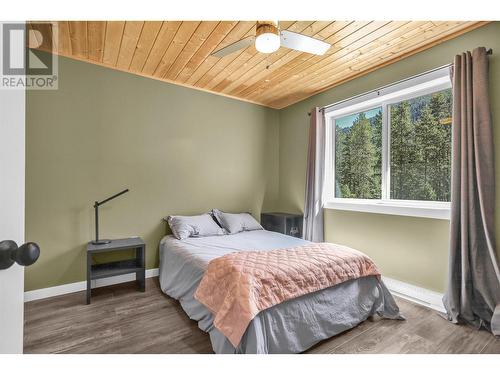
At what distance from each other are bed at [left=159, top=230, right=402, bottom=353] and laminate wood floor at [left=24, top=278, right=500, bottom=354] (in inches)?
3.8

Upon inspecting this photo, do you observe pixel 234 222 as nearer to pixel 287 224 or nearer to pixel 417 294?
pixel 287 224

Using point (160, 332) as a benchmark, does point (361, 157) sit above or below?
above

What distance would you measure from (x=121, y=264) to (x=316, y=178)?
2627 mm

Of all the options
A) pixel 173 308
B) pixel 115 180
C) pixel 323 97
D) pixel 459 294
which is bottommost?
pixel 173 308

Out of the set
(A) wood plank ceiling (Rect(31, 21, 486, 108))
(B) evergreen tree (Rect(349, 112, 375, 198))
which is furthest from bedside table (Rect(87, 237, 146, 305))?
(B) evergreen tree (Rect(349, 112, 375, 198))

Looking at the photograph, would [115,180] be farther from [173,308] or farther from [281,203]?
[281,203]

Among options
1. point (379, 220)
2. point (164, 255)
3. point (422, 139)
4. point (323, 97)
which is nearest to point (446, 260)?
point (379, 220)

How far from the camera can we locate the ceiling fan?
1692mm

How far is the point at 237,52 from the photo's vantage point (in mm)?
2525

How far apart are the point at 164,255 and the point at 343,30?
9.38 ft

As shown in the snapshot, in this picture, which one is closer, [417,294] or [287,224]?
[417,294]

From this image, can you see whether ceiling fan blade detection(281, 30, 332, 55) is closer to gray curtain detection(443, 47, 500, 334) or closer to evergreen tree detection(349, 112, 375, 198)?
gray curtain detection(443, 47, 500, 334)

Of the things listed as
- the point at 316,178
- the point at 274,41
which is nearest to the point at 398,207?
the point at 316,178

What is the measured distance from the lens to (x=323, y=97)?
3.53m
